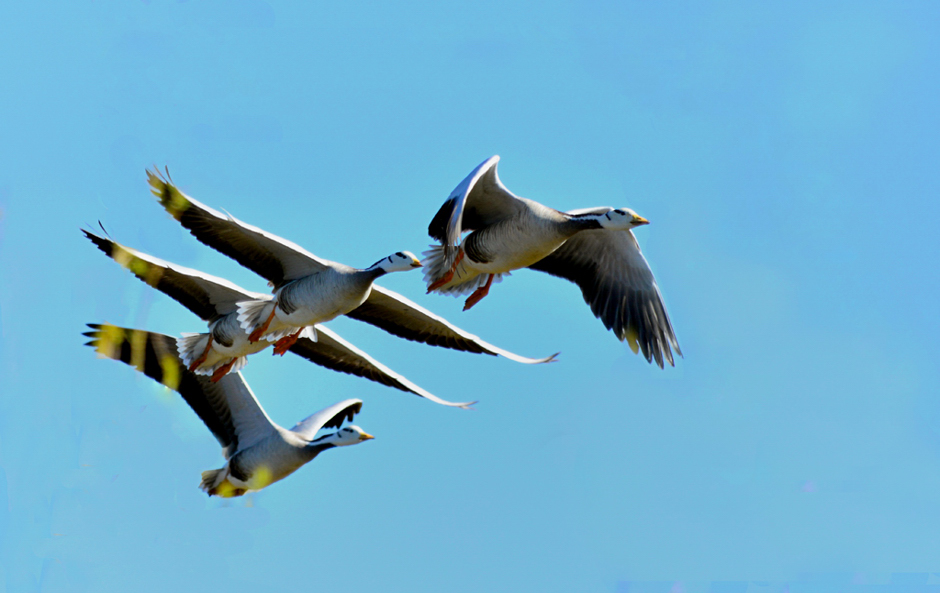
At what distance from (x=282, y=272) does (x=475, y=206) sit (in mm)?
2204

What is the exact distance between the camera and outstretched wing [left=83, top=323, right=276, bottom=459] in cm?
1345

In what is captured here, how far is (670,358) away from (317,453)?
4264 millimetres

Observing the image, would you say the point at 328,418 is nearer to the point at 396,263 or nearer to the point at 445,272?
the point at 445,272

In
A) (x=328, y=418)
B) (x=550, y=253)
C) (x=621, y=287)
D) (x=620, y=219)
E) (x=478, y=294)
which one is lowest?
(x=328, y=418)

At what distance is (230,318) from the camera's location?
12.9m

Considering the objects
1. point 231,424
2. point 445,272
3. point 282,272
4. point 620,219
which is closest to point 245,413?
point 231,424

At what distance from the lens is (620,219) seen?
466 inches

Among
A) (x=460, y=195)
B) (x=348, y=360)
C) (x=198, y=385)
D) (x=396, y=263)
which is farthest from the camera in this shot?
(x=348, y=360)

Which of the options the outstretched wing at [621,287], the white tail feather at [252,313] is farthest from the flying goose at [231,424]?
the outstretched wing at [621,287]

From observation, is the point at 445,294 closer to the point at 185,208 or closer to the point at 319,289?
the point at 319,289

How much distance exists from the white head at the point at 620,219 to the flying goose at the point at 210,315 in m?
2.99

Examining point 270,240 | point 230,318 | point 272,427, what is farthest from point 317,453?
point 270,240

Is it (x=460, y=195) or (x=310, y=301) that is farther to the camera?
(x=310, y=301)

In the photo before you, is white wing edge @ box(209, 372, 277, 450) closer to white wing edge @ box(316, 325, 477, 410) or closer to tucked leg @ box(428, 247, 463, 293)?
white wing edge @ box(316, 325, 477, 410)
